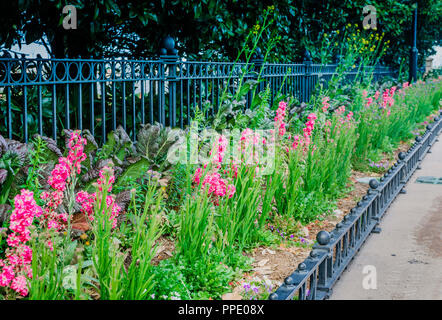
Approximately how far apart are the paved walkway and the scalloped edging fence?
0.08m

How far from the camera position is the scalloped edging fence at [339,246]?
113 inches

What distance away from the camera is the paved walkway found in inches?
134

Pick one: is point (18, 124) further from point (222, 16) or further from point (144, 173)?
point (222, 16)

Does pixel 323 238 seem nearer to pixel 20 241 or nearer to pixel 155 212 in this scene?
pixel 155 212

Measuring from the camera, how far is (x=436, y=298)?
3275 mm

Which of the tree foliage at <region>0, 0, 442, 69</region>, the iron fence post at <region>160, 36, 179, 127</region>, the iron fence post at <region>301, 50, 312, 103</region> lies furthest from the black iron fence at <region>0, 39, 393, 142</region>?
the iron fence post at <region>301, 50, 312, 103</region>

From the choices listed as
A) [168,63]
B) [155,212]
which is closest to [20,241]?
[155,212]

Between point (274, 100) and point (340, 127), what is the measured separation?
1.76 metres

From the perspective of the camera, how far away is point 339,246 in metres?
3.63

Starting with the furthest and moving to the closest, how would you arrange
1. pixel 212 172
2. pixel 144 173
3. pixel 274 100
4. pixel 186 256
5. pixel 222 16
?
pixel 274 100 < pixel 222 16 < pixel 144 173 < pixel 212 172 < pixel 186 256

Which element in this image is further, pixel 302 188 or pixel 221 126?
pixel 221 126

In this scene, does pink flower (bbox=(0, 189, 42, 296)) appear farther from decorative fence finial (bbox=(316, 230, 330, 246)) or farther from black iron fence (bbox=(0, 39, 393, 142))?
decorative fence finial (bbox=(316, 230, 330, 246))
